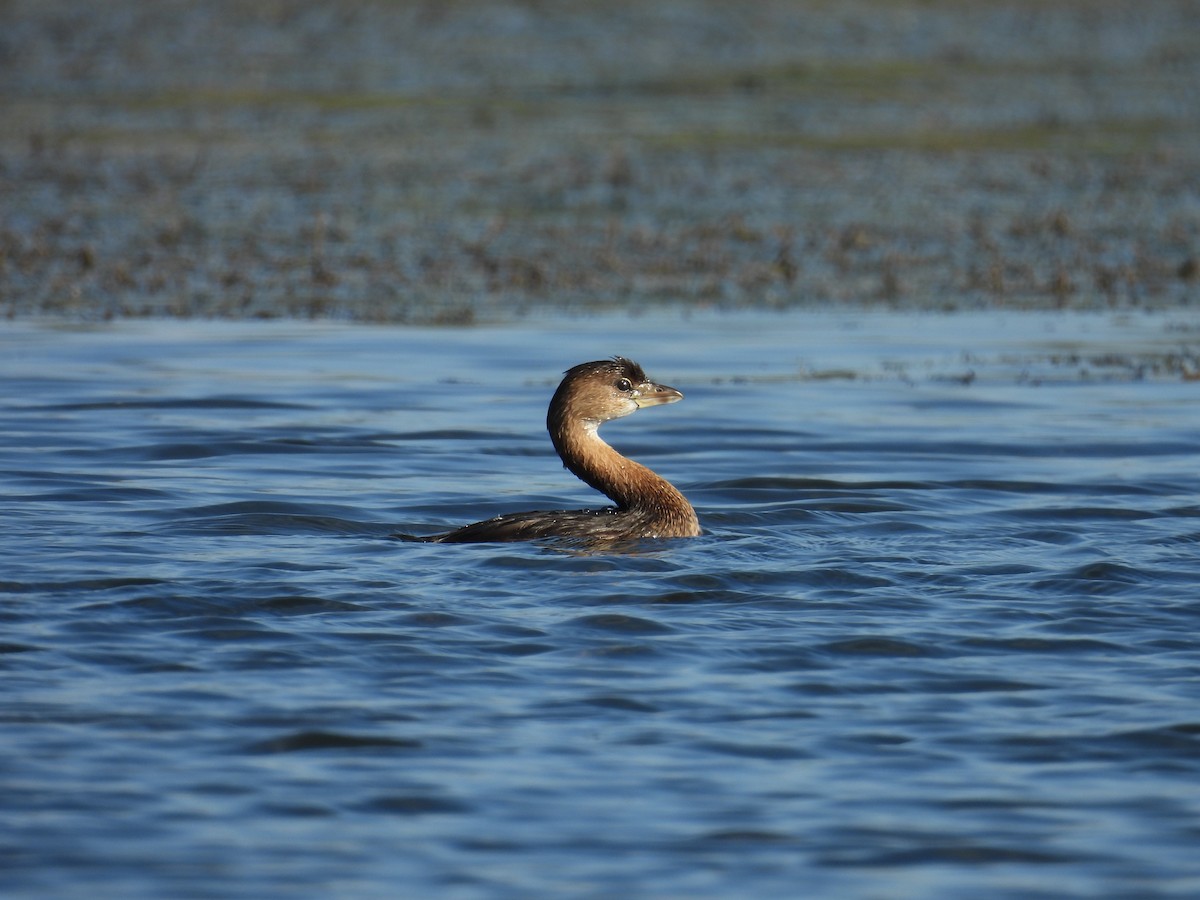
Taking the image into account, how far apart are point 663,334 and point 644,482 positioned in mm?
7441

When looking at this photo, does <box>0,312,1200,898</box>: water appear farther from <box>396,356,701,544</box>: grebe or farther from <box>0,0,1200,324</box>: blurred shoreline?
<box>0,0,1200,324</box>: blurred shoreline

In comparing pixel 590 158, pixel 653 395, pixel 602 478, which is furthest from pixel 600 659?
pixel 590 158

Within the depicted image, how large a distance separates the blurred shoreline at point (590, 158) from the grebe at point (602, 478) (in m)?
8.06

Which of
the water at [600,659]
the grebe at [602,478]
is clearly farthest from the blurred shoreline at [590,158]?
the grebe at [602,478]

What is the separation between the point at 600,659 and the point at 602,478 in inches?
99.8

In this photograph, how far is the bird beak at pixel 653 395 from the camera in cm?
1018

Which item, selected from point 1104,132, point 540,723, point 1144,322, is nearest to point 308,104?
point 1104,132

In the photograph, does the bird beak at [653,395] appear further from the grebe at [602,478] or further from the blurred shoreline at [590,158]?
the blurred shoreline at [590,158]

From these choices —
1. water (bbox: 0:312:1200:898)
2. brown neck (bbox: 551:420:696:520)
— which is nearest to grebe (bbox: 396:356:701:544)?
brown neck (bbox: 551:420:696:520)

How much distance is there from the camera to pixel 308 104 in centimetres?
3312

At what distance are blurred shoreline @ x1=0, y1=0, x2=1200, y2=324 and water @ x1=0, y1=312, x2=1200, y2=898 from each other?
17.0ft

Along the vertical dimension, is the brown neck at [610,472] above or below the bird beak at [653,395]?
below

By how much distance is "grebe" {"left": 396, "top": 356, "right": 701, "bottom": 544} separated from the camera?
949 cm

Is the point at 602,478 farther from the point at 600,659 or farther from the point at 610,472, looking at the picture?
the point at 600,659
